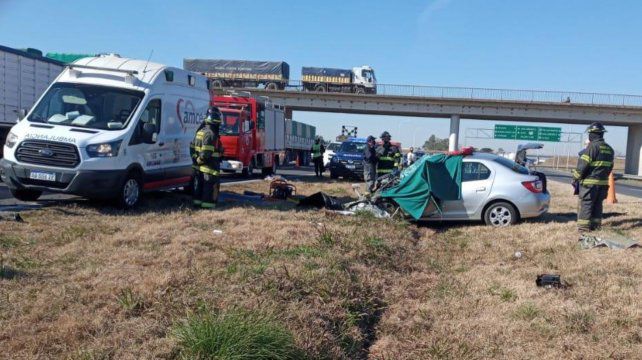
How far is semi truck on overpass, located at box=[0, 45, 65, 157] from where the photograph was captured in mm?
17328

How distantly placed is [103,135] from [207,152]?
1.86m

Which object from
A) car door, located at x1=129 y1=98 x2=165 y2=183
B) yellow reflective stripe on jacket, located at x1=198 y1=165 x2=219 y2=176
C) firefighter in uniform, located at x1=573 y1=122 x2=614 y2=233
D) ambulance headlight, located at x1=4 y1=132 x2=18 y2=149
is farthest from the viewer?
yellow reflective stripe on jacket, located at x1=198 y1=165 x2=219 y2=176

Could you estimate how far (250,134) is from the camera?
2022cm

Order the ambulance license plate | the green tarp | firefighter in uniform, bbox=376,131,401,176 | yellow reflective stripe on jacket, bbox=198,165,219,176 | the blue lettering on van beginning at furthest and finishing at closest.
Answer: firefighter in uniform, bbox=376,131,401,176
the blue lettering on van
the green tarp
yellow reflective stripe on jacket, bbox=198,165,219,176
the ambulance license plate

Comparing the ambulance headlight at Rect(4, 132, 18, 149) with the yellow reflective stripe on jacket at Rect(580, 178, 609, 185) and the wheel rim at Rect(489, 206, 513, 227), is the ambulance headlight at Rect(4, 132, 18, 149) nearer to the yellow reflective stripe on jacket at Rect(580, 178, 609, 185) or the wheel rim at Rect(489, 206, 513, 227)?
the wheel rim at Rect(489, 206, 513, 227)

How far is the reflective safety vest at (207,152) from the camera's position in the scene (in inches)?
410

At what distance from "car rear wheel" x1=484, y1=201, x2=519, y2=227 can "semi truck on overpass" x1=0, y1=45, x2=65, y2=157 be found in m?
13.9

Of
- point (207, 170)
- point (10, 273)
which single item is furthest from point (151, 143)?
point (10, 273)

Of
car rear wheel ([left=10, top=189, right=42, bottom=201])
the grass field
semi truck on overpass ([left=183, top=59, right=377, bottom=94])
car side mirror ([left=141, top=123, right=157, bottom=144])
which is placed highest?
semi truck on overpass ([left=183, top=59, right=377, bottom=94])

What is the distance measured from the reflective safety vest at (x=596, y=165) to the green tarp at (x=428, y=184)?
2180 mm

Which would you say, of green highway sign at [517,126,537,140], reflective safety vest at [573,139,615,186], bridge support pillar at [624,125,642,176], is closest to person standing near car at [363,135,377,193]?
reflective safety vest at [573,139,615,186]

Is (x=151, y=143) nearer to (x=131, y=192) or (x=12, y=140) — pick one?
(x=131, y=192)

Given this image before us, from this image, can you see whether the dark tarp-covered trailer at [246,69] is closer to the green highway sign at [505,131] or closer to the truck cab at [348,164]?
the green highway sign at [505,131]

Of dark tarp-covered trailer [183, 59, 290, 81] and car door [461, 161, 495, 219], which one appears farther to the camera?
dark tarp-covered trailer [183, 59, 290, 81]
